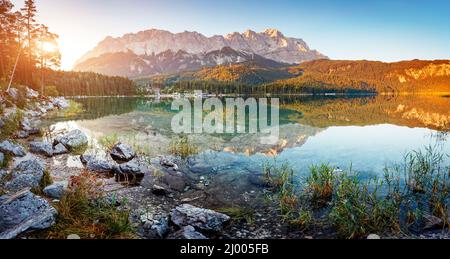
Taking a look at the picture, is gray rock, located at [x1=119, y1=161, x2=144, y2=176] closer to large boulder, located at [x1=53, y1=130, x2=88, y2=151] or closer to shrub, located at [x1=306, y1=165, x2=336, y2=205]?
large boulder, located at [x1=53, y1=130, x2=88, y2=151]

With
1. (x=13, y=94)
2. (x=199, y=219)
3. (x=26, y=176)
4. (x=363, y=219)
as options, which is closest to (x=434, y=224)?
(x=363, y=219)

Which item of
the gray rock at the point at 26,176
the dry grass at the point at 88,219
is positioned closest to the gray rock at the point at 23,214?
the dry grass at the point at 88,219

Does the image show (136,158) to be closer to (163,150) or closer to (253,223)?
(163,150)

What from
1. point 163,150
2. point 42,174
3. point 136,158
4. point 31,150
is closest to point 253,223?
point 42,174

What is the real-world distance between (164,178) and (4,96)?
3061 cm

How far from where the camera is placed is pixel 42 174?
395 inches

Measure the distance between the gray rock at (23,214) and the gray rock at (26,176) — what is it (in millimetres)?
1804

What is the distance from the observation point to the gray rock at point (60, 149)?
1612 centimetres

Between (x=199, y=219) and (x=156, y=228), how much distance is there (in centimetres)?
126

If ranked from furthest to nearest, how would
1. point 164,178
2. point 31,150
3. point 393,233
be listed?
point 31,150 < point 164,178 < point 393,233

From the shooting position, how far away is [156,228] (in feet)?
25.3

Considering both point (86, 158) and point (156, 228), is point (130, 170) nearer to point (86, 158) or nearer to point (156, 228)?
point (86, 158)

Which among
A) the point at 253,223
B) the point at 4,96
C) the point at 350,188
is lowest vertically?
the point at 253,223
